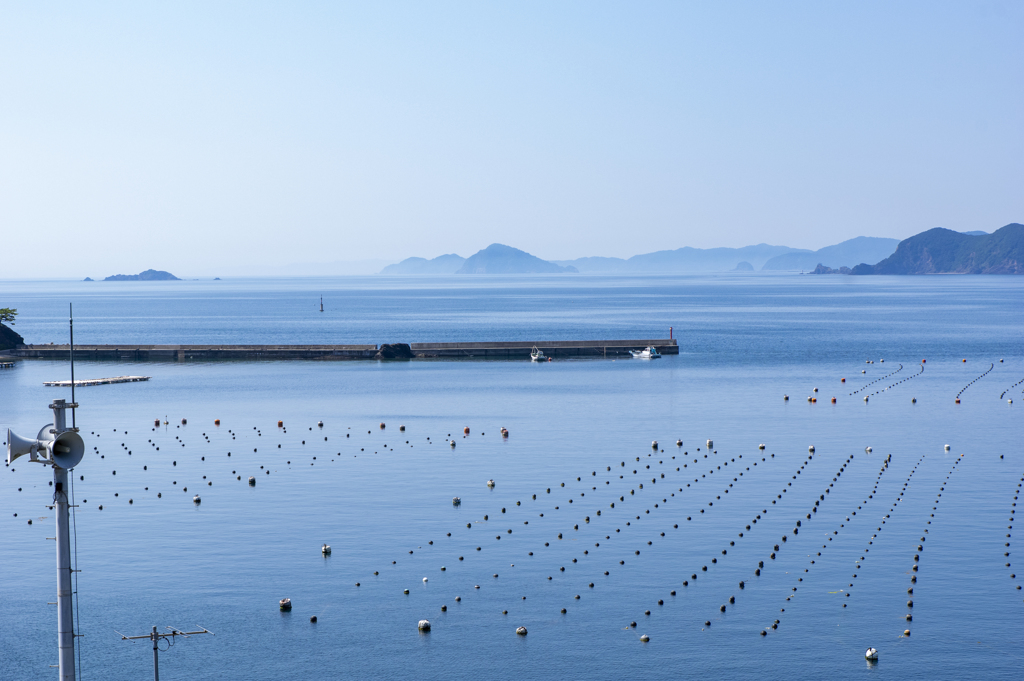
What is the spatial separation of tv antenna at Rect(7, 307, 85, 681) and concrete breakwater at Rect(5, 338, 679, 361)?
539 feet

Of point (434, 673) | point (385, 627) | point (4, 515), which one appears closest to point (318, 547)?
point (385, 627)

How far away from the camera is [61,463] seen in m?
20.8

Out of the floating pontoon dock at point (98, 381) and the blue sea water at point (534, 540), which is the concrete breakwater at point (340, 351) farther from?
the blue sea water at point (534, 540)

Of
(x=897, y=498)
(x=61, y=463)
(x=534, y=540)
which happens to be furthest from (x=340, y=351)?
(x=61, y=463)

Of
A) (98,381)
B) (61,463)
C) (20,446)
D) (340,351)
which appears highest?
(20,446)

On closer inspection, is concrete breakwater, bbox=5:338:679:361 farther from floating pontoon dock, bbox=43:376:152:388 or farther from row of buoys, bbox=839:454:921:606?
row of buoys, bbox=839:454:921:606

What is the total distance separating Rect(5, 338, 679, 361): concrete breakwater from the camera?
18788 cm

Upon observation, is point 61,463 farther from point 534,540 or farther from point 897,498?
point 897,498

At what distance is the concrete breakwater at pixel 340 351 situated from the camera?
18788cm

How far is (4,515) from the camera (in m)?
72.4

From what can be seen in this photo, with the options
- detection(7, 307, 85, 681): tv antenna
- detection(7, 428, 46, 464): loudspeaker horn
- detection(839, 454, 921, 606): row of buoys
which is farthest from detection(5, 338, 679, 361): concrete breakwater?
detection(7, 428, 46, 464): loudspeaker horn

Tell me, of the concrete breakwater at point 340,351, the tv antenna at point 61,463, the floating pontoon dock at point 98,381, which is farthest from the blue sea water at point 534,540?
the concrete breakwater at point 340,351

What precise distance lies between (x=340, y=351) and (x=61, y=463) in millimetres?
170370

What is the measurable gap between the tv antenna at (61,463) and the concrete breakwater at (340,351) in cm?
16443
